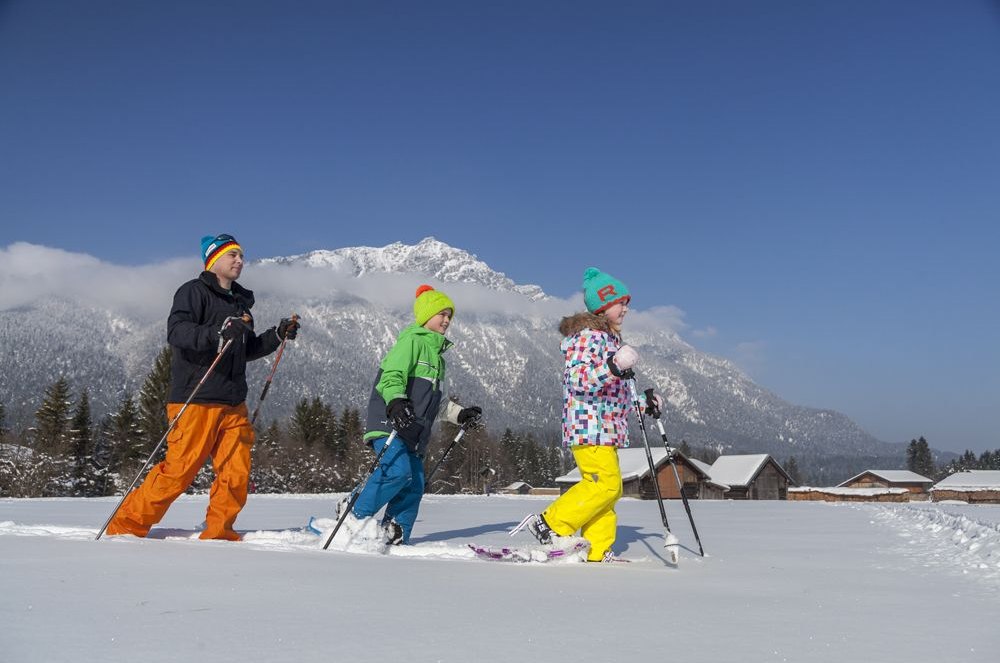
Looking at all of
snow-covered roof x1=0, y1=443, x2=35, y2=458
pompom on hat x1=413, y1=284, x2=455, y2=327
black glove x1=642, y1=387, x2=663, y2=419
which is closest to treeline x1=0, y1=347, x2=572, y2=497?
snow-covered roof x1=0, y1=443, x2=35, y2=458

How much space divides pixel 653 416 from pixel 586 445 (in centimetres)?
51

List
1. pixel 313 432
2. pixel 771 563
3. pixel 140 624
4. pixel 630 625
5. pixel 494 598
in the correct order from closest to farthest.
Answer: pixel 140 624, pixel 630 625, pixel 494 598, pixel 771 563, pixel 313 432

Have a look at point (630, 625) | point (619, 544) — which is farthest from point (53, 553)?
point (619, 544)

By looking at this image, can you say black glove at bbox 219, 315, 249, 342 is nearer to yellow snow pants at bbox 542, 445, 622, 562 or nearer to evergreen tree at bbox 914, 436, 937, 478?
yellow snow pants at bbox 542, 445, 622, 562

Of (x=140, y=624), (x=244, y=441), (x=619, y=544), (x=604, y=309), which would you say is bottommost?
(x=619, y=544)

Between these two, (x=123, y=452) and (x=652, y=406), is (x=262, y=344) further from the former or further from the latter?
(x=123, y=452)

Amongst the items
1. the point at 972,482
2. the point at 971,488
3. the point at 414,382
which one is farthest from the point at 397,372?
the point at 972,482

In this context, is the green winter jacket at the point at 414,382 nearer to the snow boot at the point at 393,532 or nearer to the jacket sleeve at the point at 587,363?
the snow boot at the point at 393,532

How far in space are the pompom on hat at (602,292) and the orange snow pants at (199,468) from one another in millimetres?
2679

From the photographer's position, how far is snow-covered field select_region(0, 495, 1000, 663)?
181 cm

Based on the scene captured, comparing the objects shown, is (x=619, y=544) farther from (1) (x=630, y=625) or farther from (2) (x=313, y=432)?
(2) (x=313, y=432)

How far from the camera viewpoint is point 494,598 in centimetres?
259

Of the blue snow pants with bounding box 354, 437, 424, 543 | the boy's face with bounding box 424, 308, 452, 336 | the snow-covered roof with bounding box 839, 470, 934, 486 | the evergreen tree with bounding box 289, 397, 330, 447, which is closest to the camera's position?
the blue snow pants with bounding box 354, 437, 424, 543

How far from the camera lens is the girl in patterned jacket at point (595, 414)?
4652 mm
